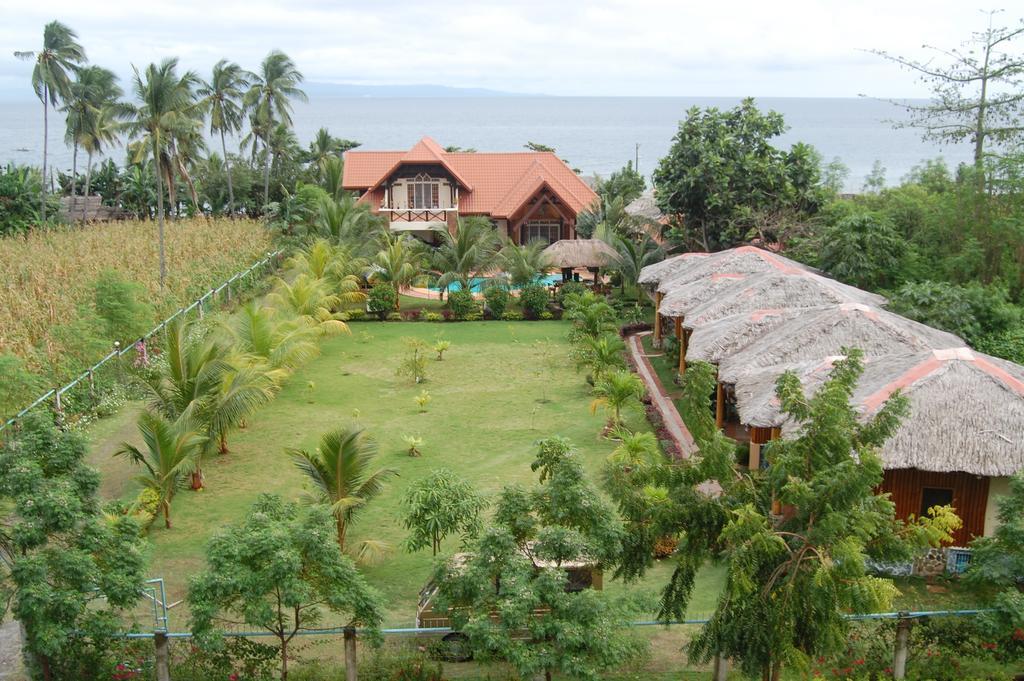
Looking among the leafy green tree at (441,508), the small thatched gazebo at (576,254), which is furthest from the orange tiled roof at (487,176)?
the leafy green tree at (441,508)

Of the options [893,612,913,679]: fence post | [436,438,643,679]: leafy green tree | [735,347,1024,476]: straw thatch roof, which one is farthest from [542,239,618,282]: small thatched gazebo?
[436,438,643,679]: leafy green tree

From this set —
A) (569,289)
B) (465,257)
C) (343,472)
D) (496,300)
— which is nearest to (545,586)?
Answer: (343,472)

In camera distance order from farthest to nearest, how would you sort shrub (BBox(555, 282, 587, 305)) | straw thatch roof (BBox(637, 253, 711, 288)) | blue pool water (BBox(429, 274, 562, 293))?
blue pool water (BBox(429, 274, 562, 293)), shrub (BBox(555, 282, 587, 305)), straw thatch roof (BBox(637, 253, 711, 288))

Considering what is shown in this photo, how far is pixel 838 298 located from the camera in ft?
63.3

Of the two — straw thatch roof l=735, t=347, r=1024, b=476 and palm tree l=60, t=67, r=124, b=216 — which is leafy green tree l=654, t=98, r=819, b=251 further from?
palm tree l=60, t=67, r=124, b=216

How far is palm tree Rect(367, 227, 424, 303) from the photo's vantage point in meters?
28.9

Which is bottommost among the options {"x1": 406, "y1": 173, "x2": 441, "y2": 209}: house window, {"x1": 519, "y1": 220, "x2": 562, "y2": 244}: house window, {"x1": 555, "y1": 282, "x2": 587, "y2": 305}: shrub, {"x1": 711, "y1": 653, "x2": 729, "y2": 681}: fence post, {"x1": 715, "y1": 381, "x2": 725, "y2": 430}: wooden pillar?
{"x1": 711, "y1": 653, "x2": 729, "y2": 681}: fence post

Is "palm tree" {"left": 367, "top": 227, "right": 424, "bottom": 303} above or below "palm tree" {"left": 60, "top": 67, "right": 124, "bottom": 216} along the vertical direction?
below

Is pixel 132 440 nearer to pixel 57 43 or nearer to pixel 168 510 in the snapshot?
pixel 168 510

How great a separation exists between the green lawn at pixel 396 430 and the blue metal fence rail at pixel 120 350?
1026 millimetres

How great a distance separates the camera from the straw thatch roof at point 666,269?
25.4m

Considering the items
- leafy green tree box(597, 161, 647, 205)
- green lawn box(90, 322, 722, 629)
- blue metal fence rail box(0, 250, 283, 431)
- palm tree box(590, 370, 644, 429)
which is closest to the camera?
green lawn box(90, 322, 722, 629)

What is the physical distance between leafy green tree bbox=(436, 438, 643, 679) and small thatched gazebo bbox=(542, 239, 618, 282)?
20.3 meters

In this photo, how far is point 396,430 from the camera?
18750 millimetres
